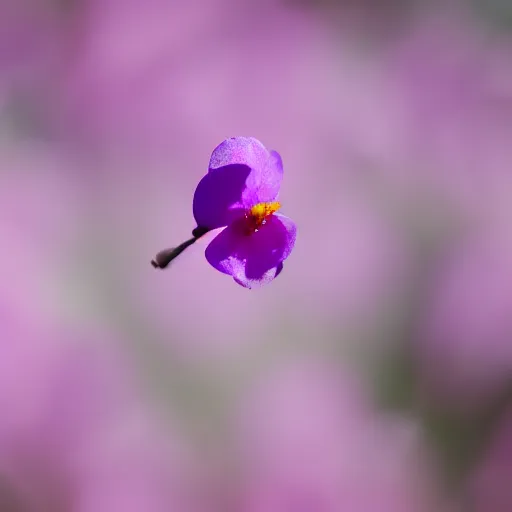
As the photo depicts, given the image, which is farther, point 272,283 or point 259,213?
point 272,283

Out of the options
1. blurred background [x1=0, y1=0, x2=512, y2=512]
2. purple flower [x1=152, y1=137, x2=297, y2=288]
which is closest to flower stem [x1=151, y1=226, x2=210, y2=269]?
purple flower [x1=152, y1=137, x2=297, y2=288]

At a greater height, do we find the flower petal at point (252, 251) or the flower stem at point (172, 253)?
the flower petal at point (252, 251)

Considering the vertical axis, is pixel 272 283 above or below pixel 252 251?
above

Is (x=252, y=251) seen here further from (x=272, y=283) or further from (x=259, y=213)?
(x=272, y=283)

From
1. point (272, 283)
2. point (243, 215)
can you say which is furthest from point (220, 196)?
point (272, 283)

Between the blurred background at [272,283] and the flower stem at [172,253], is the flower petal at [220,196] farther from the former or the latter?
the blurred background at [272,283]

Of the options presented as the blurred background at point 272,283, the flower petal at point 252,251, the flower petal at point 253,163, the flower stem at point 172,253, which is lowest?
the flower stem at point 172,253

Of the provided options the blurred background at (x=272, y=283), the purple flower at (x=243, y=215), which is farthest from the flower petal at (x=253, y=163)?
the blurred background at (x=272, y=283)
